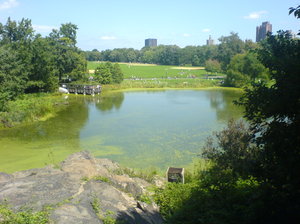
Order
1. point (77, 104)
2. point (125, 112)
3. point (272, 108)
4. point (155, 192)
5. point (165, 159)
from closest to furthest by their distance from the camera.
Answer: point (272, 108), point (155, 192), point (165, 159), point (125, 112), point (77, 104)

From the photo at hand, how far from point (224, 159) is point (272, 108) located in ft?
16.7

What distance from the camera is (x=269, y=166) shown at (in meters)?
4.75

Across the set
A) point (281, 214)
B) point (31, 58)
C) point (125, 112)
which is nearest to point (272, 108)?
point (281, 214)

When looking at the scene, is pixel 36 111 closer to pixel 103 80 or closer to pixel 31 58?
pixel 31 58

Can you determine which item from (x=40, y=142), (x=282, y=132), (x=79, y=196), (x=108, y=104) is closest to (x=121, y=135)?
(x=40, y=142)

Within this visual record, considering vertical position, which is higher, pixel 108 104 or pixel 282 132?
pixel 282 132

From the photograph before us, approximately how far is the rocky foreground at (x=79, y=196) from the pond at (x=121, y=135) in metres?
3.69

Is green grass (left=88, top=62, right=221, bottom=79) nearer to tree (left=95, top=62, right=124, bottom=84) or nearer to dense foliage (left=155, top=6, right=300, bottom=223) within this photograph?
tree (left=95, top=62, right=124, bottom=84)

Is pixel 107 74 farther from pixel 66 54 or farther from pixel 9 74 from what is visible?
pixel 9 74

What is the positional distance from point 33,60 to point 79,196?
26.0m

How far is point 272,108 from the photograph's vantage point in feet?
14.9

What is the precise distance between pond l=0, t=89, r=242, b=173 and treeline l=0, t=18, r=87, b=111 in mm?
5354

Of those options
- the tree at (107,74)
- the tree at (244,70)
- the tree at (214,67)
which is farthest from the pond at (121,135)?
the tree at (214,67)

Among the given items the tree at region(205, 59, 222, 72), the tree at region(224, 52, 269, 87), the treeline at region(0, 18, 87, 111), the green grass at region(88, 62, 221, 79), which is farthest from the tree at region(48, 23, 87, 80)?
the tree at region(205, 59, 222, 72)
